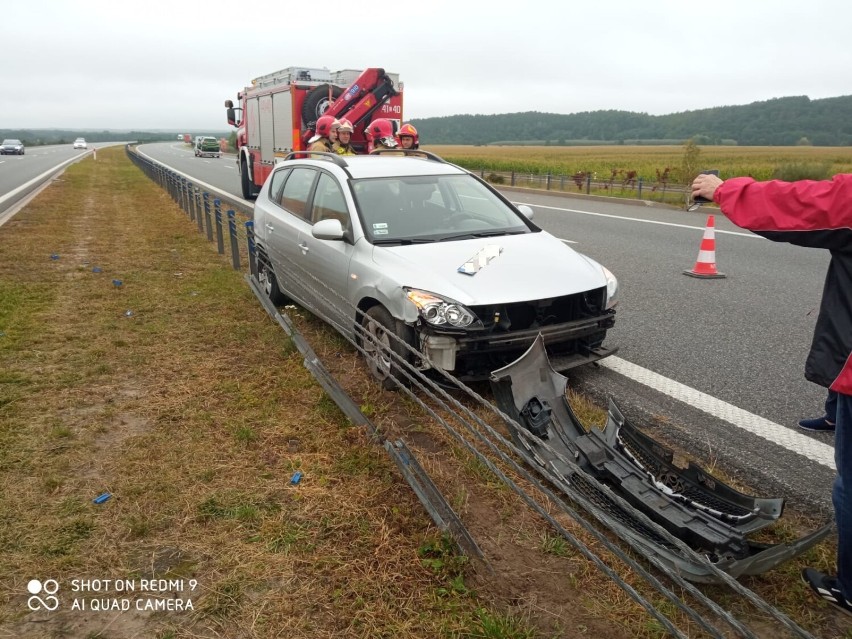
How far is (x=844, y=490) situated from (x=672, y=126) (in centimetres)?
12327

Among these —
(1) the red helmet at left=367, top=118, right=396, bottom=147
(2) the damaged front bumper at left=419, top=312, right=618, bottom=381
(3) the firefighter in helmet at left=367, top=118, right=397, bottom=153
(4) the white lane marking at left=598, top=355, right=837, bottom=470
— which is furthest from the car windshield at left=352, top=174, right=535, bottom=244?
(1) the red helmet at left=367, top=118, right=396, bottom=147

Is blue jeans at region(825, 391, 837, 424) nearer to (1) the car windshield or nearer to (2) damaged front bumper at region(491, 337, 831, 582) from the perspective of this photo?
(2) damaged front bumper at region(491, 337, 831, 582)

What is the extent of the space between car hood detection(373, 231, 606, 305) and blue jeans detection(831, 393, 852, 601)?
2.10 m

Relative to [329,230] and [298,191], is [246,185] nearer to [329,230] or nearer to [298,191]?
[298,191]

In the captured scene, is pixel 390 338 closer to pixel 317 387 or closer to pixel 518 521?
pixel 317 387

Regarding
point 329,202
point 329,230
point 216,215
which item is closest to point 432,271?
point 329,230

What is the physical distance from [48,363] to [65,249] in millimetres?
6062

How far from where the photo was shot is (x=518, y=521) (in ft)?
10.6

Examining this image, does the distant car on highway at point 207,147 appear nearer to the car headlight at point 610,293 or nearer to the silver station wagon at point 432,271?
the silver station wagon at point 432,271

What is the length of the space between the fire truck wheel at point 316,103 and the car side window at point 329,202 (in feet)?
36.3

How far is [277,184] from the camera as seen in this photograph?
6.99 metres

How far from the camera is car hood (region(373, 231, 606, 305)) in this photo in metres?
4.34

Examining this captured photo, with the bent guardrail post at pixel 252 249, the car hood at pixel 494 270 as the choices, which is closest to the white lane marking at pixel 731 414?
the car hood at pixel 494 270

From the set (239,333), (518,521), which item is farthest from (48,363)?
(518,521)
